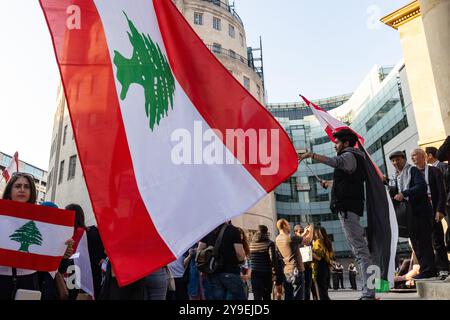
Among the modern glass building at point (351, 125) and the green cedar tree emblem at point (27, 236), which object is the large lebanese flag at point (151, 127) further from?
the modern glass building at point (351, 125)

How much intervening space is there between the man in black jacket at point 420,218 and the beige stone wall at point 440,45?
41.9 inches

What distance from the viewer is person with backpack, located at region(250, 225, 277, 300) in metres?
6.54

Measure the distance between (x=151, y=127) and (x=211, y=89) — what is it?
0.79m

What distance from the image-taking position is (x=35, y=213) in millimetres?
2889

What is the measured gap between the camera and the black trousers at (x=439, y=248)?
505cm

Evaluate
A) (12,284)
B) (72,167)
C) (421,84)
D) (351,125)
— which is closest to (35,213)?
(12,284)

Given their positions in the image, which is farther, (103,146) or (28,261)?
(28,261)

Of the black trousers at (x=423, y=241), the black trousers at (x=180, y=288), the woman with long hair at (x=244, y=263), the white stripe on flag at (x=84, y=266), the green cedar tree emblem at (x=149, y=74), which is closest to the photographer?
the green cedar tree emblem at (x=149, y=74)

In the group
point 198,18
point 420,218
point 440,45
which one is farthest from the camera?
point 198,18

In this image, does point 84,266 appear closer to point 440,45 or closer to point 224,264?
point 224,264

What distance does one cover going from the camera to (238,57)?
120 feet

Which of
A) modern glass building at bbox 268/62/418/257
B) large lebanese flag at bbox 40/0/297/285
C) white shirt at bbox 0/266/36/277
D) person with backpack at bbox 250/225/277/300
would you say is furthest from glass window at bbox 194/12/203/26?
white shirt at bbox 0/266/36/277

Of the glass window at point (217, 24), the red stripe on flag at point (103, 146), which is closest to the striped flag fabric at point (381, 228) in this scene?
the red stripe on flag at point (103, 146)

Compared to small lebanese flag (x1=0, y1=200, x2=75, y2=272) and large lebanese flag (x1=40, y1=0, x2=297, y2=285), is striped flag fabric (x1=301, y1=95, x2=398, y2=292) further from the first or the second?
small lebanese flag (x1=0, y1=200, x2=75, y2=272)
